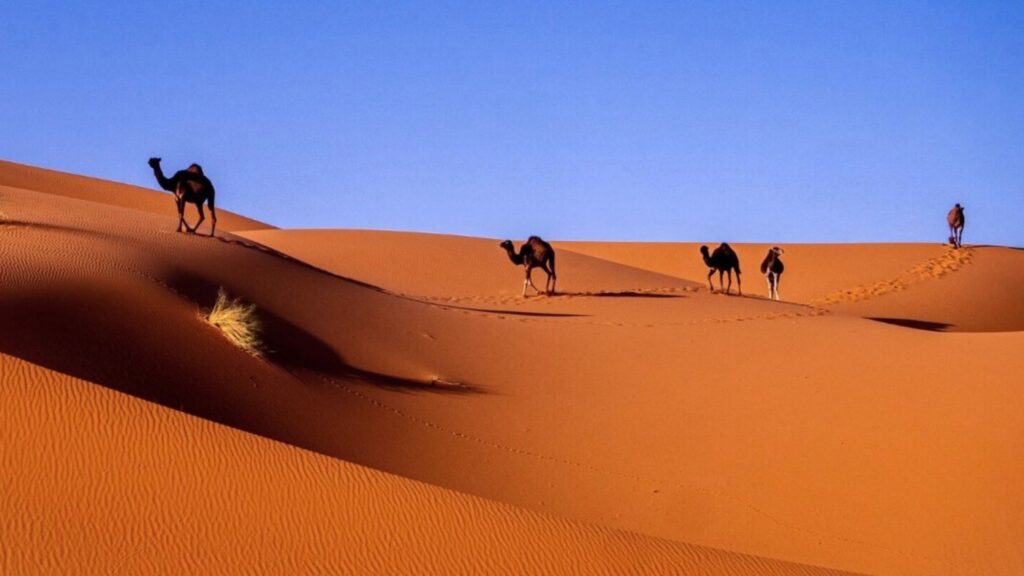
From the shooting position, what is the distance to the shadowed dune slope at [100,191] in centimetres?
5066

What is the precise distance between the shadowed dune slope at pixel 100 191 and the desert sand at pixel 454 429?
30482 mm

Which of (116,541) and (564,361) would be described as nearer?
(116,541)

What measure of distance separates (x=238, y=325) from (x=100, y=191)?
1742 inches

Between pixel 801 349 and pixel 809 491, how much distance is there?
21.3ft

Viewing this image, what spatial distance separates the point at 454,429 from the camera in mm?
13273

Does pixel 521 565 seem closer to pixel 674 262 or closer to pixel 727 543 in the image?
pixel 727 543

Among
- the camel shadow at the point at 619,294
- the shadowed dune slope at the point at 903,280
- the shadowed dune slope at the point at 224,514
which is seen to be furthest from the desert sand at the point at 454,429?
the shadowed dune slope at the point at 903,280

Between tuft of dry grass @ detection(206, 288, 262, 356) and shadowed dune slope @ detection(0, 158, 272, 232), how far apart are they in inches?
1402

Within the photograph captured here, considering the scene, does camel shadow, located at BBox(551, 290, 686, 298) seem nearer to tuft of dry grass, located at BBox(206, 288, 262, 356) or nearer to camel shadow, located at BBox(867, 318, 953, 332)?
camel shadow, located at BBox(867, 318, 953, 332)

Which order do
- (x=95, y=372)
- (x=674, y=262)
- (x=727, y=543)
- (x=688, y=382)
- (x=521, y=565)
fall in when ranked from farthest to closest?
(x=674, y=262)
(x=688, y=382)
(x=727, y=543)
(x=95, y=372)
(x=521, y=565)

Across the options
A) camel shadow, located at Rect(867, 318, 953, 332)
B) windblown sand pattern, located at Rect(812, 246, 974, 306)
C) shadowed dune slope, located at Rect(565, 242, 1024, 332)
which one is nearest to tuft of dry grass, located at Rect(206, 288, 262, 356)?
shadowed dune slope, located at Rect(565, 242, 1024, 332)

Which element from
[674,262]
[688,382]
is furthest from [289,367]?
[674,262]

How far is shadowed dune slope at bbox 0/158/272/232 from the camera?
1994 inches

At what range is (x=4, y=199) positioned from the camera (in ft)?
63.9
